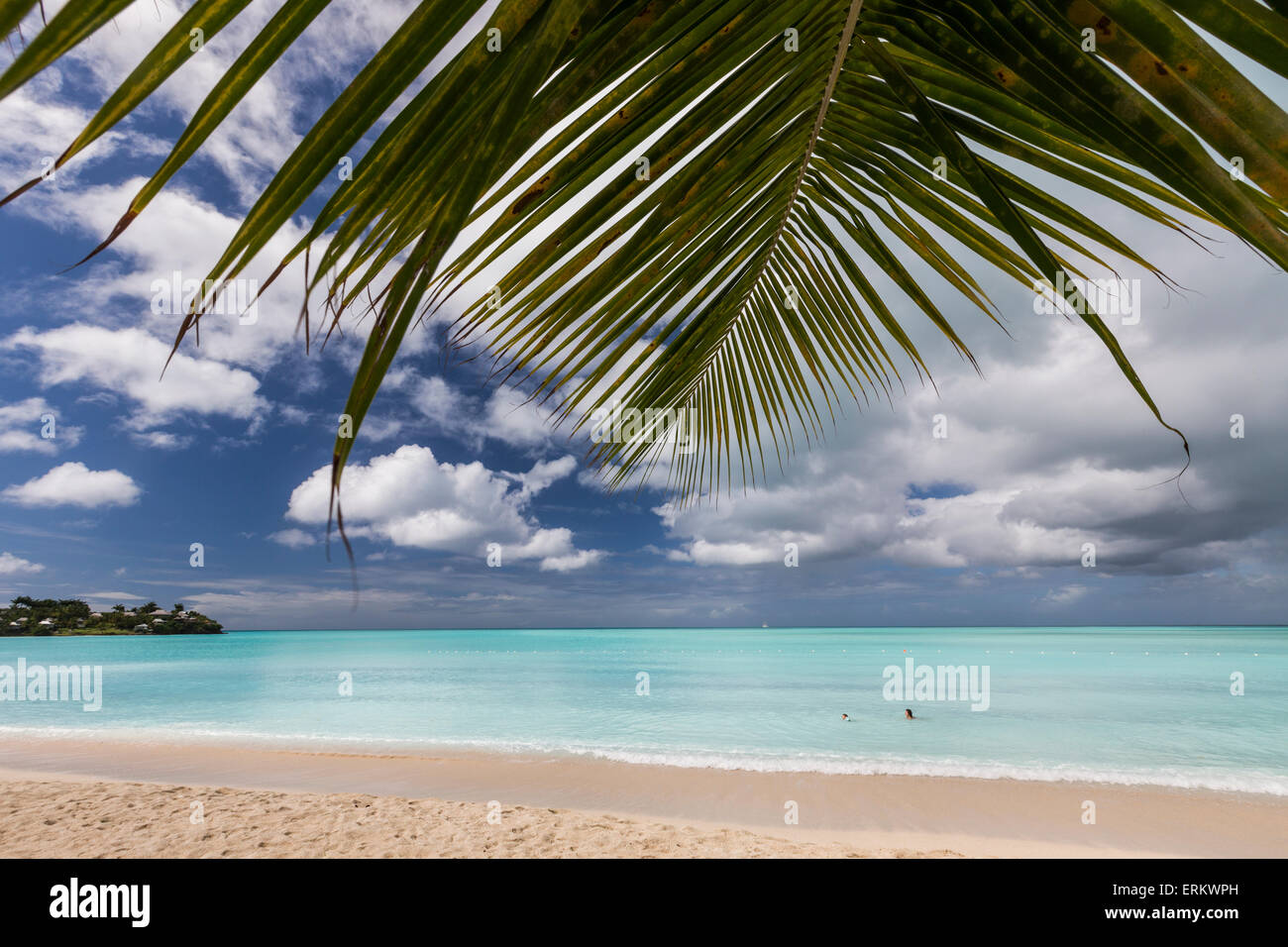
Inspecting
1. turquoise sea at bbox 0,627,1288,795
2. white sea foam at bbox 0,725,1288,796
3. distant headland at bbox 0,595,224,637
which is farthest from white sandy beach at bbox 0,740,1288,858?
distant headland at bbox 0,595,224,637

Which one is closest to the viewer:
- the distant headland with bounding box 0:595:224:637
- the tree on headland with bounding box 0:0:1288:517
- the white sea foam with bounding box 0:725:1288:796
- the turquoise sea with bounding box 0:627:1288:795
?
the tree on headland with bounding box 0:0:1288:517

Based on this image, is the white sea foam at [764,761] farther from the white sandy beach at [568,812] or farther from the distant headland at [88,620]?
the distant headland at [88,620]

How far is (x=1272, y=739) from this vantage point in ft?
40.4

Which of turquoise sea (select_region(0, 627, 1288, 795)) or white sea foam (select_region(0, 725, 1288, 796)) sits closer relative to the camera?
white sea foam (select_region(0, 725, 1288, 796))

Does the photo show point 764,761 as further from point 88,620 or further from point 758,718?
point 88,620

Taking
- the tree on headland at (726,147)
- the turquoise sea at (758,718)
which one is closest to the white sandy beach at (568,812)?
the turquoise sea at (758,718)

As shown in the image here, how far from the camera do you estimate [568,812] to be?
7.01 metres

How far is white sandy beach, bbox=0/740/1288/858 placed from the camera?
225 inches

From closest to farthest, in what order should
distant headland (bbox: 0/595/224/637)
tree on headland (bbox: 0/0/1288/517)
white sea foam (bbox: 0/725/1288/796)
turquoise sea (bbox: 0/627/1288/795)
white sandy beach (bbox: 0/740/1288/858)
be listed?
1. tree on headland (bbox: 0/0/1288/517)
2. white sandy beach (bbox: 0/740/1288/858)
3. white sea foam (bbox: 0/725/1288/796)
4. turquoise sea (bbox: 0/627/1288/795)
5. distant headland (bbox: 0/595/224/637)

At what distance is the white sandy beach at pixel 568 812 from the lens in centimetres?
571

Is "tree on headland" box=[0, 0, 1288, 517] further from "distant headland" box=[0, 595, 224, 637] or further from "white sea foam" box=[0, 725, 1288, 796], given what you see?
"distant headland" box=[0, 595, 224, 637]

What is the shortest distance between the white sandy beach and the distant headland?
69.4 metres
